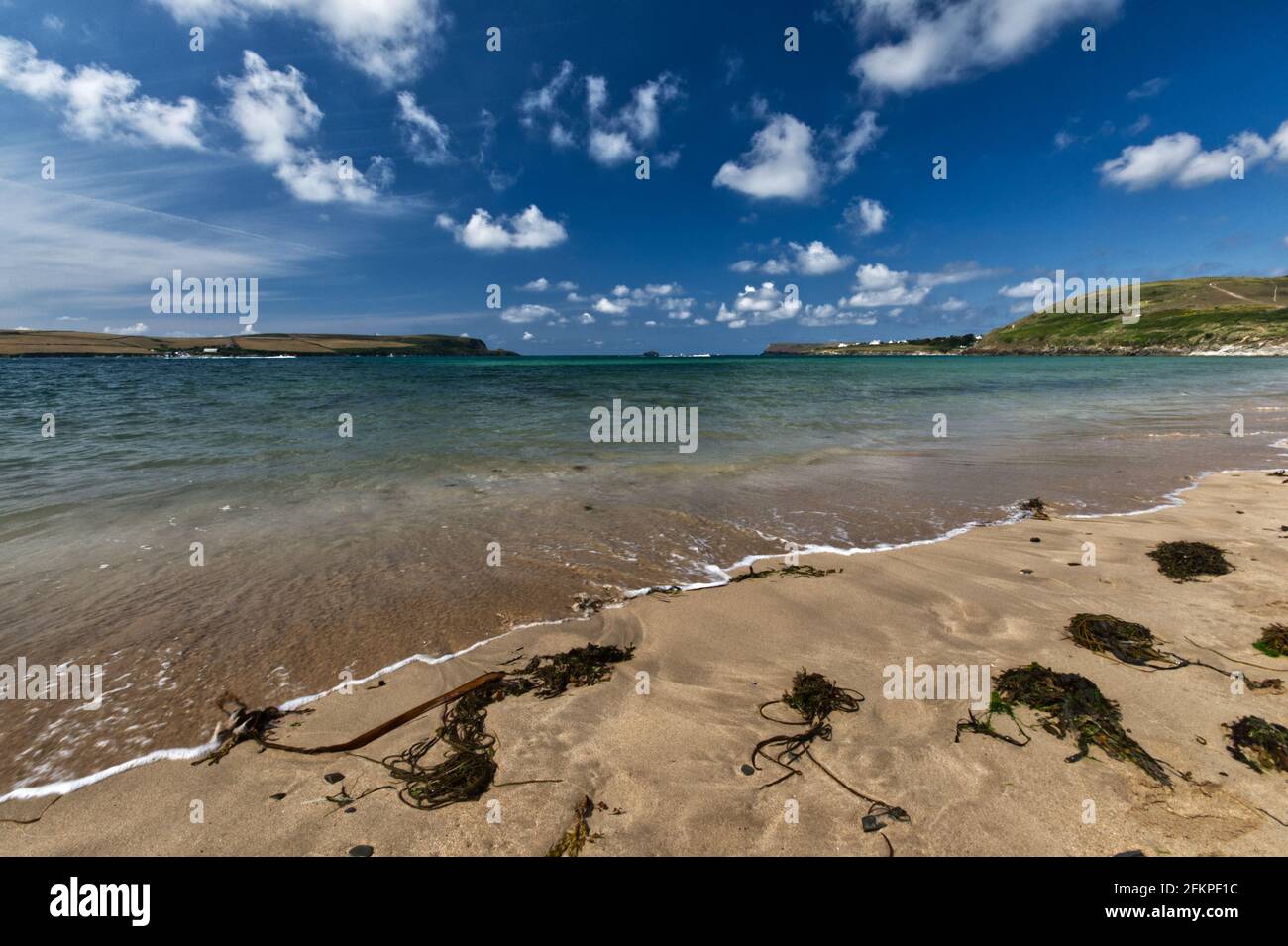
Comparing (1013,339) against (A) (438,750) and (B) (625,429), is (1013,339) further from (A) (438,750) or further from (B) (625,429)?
(A) (438,750)

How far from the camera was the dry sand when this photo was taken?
3.21 metres

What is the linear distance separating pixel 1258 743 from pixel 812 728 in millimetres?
3215

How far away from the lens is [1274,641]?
5031 mm

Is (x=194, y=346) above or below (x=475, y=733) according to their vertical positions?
above

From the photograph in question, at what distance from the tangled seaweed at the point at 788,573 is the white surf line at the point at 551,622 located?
200 millimetres

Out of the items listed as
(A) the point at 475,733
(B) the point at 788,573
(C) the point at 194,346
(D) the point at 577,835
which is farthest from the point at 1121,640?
(C) the point at 194,346

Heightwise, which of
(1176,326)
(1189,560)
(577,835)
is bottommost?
(577,835)

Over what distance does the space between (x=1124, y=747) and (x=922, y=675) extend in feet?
4.75

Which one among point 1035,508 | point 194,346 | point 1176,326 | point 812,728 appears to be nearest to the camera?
point 812,728

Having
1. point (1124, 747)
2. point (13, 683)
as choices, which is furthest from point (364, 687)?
point (1124, 747)

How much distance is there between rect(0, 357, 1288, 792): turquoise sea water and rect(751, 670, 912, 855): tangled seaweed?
2.97 metres

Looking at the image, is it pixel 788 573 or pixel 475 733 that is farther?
pixel 788 573

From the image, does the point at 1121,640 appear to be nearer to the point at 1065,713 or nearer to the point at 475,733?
the point at 1065,713

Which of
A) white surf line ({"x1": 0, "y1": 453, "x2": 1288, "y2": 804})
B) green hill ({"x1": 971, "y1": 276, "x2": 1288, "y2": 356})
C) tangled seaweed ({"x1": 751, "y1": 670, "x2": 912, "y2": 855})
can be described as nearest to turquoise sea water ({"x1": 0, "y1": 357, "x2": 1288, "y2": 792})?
white surf line ({"x1": 0, "y1": 453, "x2": 1288, "y2": 804})
